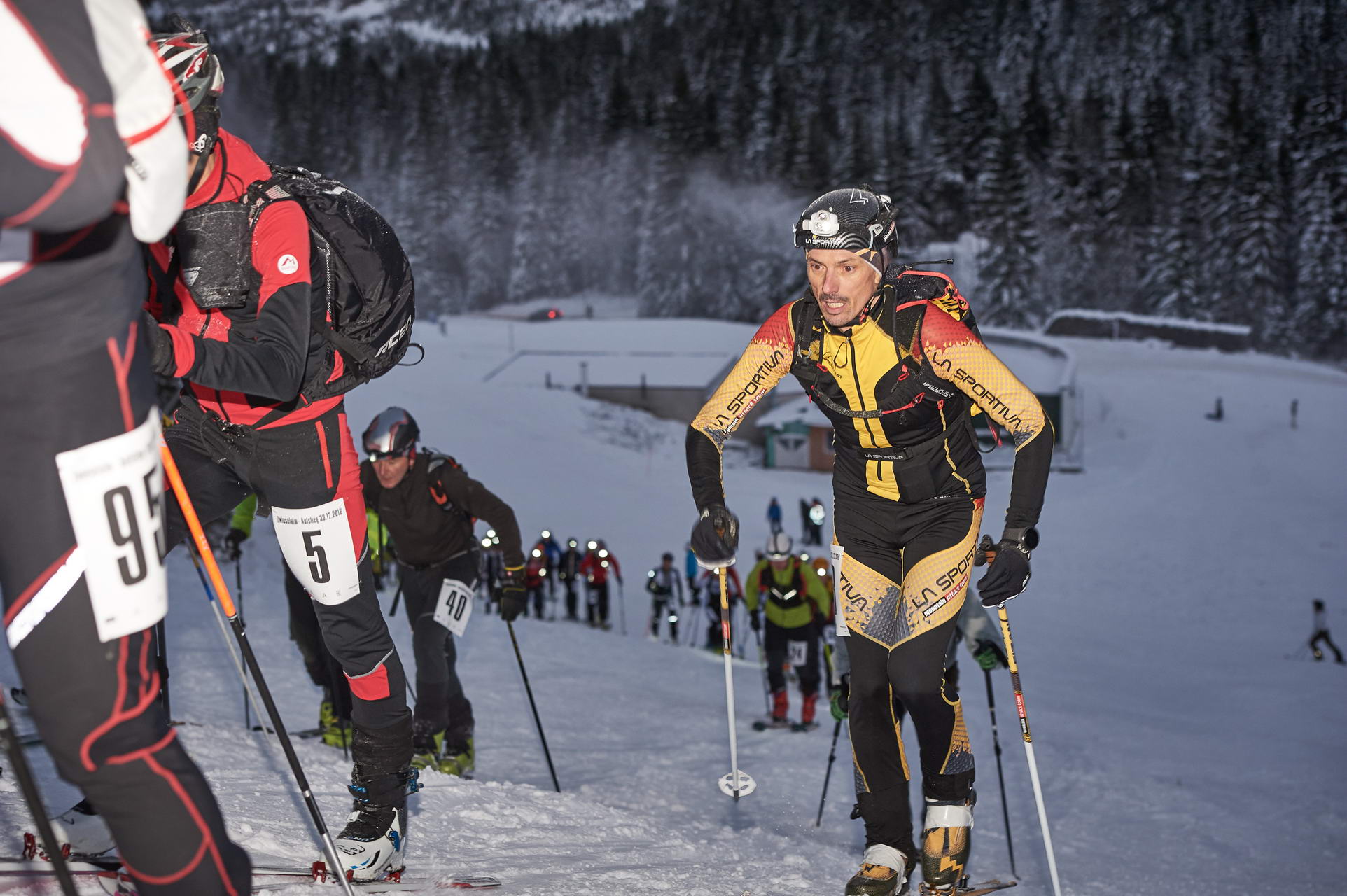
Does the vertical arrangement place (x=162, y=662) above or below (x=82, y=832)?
above

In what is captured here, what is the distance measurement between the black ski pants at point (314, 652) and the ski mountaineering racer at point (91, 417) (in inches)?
205

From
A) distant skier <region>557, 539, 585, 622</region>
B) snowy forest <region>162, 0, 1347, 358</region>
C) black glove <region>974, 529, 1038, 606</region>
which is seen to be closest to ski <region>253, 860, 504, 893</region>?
black glove <region>974, 529, 1038, 606</region>

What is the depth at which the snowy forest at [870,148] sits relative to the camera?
6012cm

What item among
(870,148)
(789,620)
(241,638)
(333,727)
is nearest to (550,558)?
(789,620)

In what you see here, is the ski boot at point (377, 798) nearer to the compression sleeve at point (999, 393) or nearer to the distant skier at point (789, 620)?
the compression sleeve at point (999, 393)

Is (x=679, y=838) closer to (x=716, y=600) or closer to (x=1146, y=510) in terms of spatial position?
(x=716, y=600)

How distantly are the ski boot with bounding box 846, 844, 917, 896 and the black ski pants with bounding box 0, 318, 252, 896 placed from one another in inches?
101

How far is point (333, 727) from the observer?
7.35m

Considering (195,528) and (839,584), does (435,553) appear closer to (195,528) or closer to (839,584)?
(839,584)

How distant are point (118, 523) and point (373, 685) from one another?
184cm

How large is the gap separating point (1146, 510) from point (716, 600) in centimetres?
1528

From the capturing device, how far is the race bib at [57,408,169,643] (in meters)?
2.01

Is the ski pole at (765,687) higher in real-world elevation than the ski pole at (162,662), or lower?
lower

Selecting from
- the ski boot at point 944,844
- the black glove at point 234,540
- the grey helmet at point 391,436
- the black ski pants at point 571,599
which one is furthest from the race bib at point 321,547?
the black ski pants at point 571,599
